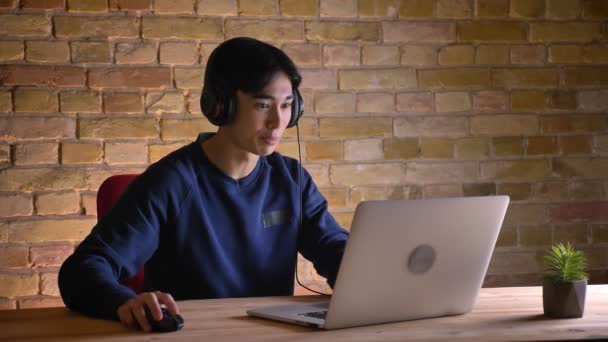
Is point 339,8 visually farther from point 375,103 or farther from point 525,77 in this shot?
point 525,77

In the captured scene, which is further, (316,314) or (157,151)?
(157,151)

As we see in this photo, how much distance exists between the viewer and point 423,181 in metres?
2.87

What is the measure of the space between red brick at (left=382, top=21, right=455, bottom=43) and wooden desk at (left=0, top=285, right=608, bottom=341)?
4.66ft

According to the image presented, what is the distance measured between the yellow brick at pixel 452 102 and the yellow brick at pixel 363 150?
0.84ft

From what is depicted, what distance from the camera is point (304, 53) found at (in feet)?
9.09

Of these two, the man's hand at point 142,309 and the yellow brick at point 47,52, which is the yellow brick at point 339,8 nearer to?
the yellow brick at point 47,52

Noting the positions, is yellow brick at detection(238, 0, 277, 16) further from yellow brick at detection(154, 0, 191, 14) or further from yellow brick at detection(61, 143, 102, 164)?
yellow brick at detection(61, 143, 102, 164)

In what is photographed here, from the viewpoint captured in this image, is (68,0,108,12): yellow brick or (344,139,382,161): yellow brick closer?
(68,0,108,12): yellow brick

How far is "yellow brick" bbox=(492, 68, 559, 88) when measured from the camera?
9.59ft

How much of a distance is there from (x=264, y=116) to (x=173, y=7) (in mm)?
942

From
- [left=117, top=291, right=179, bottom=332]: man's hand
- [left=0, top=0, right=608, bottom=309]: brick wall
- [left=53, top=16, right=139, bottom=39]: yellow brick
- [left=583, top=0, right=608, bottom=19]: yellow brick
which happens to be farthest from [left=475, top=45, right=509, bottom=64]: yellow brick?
[left=117, top=291, right=179, bottom=332]: man's hand

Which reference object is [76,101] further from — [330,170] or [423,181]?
[423,181]

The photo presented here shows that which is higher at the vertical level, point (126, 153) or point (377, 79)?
point (377, 79)

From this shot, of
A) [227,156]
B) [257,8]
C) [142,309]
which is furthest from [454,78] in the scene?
[142,309]
